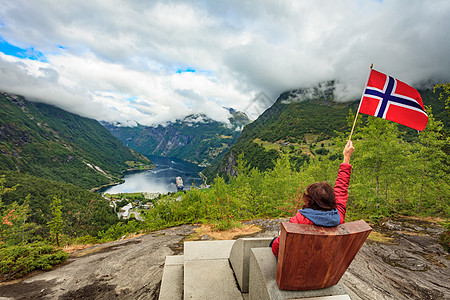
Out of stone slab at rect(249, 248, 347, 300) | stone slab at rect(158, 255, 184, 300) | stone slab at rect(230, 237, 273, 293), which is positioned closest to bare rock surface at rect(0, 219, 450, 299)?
stone slab at rect(158, 255, 184, 300)

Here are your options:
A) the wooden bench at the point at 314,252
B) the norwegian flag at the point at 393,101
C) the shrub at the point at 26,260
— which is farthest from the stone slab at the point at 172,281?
the norwegian flag at the point at 393,101

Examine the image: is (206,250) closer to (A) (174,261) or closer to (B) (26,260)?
(A) (174,261)

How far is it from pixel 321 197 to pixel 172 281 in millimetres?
3786

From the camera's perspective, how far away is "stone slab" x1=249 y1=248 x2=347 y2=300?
2414 mm

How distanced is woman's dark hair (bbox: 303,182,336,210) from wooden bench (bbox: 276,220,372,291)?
0.88 ft

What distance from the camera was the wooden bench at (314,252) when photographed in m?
2.17

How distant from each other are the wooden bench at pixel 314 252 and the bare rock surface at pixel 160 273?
6.38ft

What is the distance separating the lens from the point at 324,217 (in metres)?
2.27

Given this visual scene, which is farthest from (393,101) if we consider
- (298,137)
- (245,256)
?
(298,137)

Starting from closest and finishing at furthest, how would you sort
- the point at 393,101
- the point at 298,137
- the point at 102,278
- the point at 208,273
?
the point at 208,273, the point at 393,101, the point at 102,278, the point at 298,137

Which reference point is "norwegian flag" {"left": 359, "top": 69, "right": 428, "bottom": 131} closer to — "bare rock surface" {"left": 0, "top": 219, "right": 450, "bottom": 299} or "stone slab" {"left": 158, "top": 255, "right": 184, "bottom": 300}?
"bare rock surface" {"left": 0, "top": 219, "right": 450, "bottom": 299}

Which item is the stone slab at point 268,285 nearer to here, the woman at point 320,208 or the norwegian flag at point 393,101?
the woman at point 320,208

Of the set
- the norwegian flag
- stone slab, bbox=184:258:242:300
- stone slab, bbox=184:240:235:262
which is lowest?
stone slab, bbox=184:240:235:262

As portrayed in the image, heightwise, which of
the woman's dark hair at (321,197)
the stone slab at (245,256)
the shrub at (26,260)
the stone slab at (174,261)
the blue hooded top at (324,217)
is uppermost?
the woman's dark hair at (321,197)
